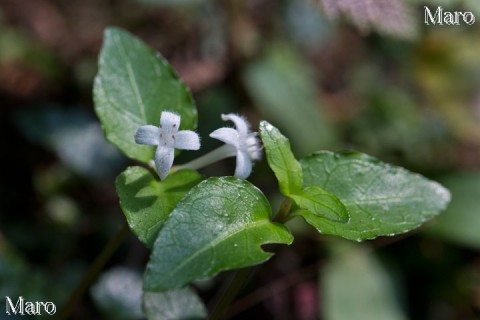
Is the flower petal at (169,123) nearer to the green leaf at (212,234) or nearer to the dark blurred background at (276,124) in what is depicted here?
the green leaf at (212,234)

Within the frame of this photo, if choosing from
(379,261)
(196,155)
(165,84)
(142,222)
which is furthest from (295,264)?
(142,222)

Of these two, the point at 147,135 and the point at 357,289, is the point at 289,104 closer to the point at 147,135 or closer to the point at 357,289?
the point at 357,289

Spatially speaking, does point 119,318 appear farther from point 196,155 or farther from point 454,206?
point 454,206

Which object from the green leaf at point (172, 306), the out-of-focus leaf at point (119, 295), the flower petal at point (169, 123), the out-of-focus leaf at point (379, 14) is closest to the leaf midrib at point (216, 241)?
the flower petal at point (169, 123)

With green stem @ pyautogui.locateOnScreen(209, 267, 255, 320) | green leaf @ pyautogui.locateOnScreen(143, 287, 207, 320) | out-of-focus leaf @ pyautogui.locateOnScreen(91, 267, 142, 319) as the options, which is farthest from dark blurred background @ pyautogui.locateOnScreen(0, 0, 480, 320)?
green stem @ pyautogui.locateOnScreen(209, 267, 255, 320)

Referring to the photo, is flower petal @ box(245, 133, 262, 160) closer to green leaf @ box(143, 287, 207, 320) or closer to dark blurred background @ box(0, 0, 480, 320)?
green leaf @ box(143, 287, 207, 320)
